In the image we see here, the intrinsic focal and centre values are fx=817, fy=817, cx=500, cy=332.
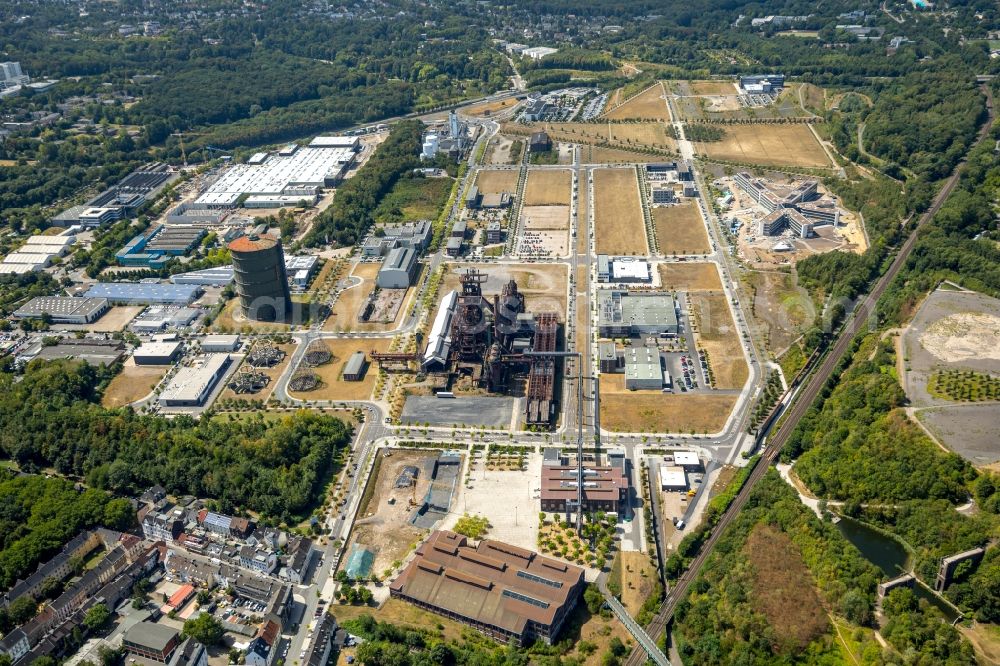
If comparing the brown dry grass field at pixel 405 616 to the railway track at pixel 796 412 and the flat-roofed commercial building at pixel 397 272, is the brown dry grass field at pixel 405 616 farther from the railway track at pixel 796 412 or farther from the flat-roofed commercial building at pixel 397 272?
the flat-roofed commercial building at pixel 397 272

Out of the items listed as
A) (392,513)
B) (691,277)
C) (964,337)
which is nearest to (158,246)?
(392,513)

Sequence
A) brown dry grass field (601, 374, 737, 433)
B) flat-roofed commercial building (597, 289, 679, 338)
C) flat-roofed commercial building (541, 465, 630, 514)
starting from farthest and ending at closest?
flat-roofed commercial building (597, 289, 679, 338)
brown dry grass field (601, 374, 737, 433)
flat-roofed commercial building (541, 465, 630, 514)

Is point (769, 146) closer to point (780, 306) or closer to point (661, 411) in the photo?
point (780, 306)

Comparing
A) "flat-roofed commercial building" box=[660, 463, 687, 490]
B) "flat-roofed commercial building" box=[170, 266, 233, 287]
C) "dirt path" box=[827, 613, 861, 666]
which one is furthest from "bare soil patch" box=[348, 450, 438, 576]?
"flat-roofed commercial building" box=[170, 266, 233, 287]

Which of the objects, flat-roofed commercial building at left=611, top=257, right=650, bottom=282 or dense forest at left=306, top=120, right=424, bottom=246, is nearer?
flat-roofed commercial building at left=611, top=257, right=650, bottom=282

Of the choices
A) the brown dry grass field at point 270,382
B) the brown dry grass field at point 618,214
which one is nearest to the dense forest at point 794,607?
the brown dry grass field at point 270,382

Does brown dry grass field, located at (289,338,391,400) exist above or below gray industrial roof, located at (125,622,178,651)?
below

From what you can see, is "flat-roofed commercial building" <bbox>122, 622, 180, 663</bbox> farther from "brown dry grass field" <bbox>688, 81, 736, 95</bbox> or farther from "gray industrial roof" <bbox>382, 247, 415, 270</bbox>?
"brown dry grass field" <bbox>688, 81, 736, 95</bbox>

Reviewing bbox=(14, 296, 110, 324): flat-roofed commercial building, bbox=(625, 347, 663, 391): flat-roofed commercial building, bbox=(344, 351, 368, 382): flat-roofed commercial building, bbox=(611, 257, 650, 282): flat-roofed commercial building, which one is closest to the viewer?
bbox=(625, 347, 663, 391): flat-roofed commercial building
